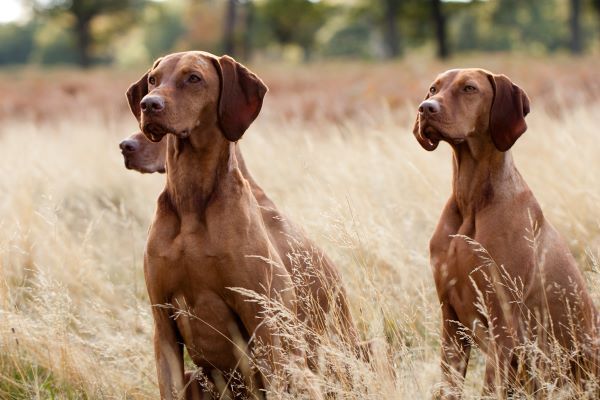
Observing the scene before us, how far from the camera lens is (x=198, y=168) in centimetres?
304

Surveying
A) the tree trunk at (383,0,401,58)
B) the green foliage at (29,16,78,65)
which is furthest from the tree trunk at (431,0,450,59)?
the green foliage at (29,16,78,65)

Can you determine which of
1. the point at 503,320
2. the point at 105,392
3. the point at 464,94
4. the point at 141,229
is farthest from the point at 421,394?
the point at 141,229

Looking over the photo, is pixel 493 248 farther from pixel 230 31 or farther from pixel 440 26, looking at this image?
pixel 230 31

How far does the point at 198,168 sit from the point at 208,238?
0.97 feet

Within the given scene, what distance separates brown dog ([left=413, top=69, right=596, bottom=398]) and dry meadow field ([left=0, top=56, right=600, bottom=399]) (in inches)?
6.2

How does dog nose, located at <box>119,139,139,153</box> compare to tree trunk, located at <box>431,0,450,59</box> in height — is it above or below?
above

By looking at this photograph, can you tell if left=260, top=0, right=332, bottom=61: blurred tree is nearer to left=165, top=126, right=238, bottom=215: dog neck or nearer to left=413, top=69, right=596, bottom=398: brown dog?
left=413, top=69, right=596, bottom=398: brown dog

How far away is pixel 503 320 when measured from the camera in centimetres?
310

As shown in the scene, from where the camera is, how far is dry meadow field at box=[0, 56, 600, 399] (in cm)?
344

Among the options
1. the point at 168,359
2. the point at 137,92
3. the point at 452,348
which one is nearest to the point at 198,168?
the point at 137,92

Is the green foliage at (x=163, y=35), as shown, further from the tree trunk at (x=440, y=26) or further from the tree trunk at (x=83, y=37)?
the tree trunk at (x=440, y=26)

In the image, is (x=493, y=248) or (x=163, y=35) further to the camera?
(x=163, y=35)

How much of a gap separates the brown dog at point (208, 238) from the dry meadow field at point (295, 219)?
0.35m

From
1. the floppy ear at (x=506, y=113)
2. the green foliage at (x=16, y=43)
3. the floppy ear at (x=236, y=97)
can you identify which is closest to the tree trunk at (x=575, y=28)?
the floppy ear at (x=506, y=113)
